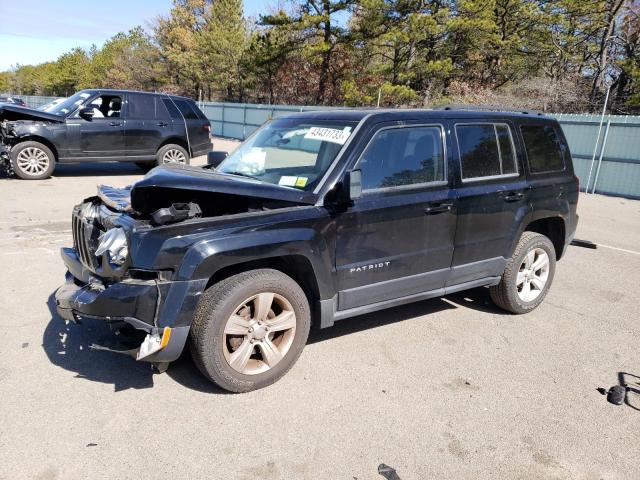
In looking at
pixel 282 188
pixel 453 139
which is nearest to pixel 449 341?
pixel 453 139

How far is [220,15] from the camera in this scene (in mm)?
46938

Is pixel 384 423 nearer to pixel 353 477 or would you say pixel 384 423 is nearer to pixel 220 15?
pixel 353 477

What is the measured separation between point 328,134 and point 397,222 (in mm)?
858

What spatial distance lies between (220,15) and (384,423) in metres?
50.1

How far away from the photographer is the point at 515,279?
15.6 ft

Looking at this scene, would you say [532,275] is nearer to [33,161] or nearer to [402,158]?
[402,158]

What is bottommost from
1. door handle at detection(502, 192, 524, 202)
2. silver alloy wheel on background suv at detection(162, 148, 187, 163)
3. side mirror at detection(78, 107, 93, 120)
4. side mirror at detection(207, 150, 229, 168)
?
silver alloy wheel on background suv at detection(162, 148, 187, 163)

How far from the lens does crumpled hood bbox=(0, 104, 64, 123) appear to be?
1038 centimetres

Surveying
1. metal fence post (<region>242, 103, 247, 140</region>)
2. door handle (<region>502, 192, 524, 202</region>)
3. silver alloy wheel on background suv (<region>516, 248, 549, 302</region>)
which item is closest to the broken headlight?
door handle (<region>502, 192, 524, 202</region>)

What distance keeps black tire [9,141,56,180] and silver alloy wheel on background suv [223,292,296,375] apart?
9.75 meters

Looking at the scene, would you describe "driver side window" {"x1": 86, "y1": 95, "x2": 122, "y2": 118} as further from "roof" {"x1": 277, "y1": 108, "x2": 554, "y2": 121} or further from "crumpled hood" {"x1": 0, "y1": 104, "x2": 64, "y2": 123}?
"roof" {"x1": 277, "y1": 108, "x2": 554, "y2": 121}

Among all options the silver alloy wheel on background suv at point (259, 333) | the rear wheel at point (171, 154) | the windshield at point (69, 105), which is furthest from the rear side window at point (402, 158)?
the windshield at point (69, 105)

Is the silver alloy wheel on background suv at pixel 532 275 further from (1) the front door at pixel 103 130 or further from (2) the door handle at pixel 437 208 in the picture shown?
(1) the front door at pixel 103 130

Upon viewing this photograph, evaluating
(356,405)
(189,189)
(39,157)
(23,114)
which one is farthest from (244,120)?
(356,405)
